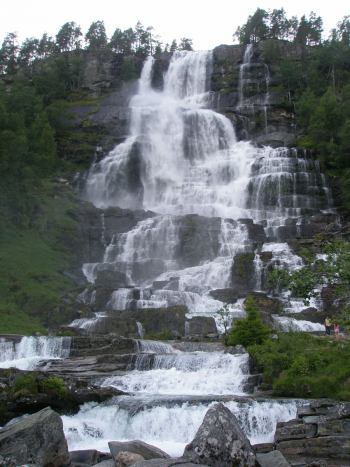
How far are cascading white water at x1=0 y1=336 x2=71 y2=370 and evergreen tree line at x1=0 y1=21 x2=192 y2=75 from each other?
217 ft

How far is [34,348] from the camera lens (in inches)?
1020

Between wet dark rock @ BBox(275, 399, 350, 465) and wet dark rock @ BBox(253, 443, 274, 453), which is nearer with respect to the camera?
wet dark rock @ BBox(275, 399, 350, 465)

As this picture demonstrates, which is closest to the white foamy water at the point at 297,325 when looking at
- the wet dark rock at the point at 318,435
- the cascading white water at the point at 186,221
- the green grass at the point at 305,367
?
the cascading white water at the point at 186,221

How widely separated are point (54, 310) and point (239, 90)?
48.5 m

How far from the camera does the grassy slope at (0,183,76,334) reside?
3434 centimetres

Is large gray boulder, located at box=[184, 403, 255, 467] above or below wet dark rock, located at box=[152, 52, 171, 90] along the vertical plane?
below

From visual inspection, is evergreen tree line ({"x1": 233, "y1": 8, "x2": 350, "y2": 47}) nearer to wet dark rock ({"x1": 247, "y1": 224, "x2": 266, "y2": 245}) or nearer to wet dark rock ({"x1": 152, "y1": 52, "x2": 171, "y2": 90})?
wet dark rock ({"x1": 152, "y1": 52, "x2": 171, "y2": 90})

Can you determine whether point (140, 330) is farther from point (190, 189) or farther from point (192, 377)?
point (190, 189)

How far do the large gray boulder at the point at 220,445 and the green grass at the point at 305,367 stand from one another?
25.0 ft

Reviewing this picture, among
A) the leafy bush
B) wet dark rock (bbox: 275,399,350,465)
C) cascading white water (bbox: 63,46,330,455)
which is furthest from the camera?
the leafy bush

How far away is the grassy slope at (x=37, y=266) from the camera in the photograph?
34.3m

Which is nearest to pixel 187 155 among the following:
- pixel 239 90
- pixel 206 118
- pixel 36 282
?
pixel 206 118

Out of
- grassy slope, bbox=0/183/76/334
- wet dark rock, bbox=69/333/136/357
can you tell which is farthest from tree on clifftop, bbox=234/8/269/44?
wet dark rock, bbox=69/333/136/357

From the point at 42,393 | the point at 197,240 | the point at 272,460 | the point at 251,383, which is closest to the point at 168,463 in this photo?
the point at 272,460
